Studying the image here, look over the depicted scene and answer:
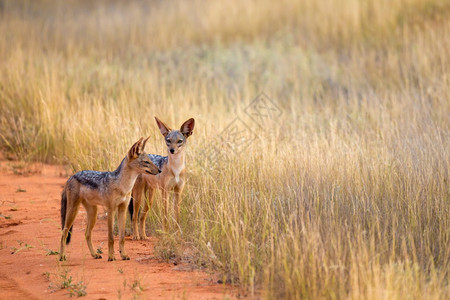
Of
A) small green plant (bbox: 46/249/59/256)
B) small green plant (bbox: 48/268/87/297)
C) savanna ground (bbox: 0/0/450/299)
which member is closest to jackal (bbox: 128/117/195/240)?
savanna ground (bbox: 0/0/450/299)

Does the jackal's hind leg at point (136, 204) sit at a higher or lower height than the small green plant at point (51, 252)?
higher

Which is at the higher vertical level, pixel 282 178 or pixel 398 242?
pixel 282 178

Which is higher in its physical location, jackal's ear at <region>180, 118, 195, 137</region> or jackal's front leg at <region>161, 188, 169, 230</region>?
jackal's ear at <region>180, 118, 195, 137</region>

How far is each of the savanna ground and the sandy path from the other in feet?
1.12

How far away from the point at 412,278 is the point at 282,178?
291 cm

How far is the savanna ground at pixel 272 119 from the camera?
5.96 metres

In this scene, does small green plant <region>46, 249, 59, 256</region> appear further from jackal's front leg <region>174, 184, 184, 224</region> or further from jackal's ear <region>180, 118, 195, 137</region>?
jackal's ear <region>180, 118, 195, 137</region>

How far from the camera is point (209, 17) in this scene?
1817 centimetres

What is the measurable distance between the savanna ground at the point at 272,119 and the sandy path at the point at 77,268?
1.12 ft

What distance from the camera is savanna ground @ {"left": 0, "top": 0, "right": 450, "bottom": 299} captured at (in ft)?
19.6

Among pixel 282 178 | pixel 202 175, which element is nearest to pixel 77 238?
pixel 202 175

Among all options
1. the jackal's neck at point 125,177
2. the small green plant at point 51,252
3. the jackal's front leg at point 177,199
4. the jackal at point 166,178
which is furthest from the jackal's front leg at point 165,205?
the small green plant at point 51,252

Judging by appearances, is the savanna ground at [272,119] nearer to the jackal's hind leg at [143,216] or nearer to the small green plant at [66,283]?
the jackal's hind leg at [143,216]

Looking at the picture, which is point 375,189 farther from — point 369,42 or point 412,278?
point 369,42
